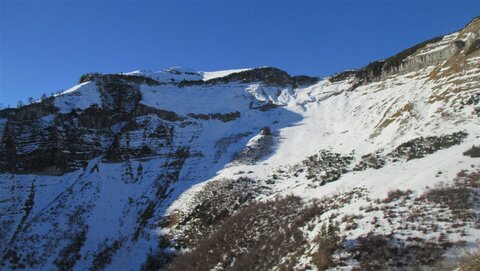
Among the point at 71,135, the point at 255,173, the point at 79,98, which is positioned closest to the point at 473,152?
the point at 255,173

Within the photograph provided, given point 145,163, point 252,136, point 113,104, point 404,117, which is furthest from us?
point 113,104

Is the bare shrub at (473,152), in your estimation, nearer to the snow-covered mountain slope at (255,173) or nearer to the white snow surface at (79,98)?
the snow-covered mountain slope at (255,173)

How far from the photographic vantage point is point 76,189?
38688mm

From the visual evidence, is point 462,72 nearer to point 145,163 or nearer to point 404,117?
point 404,117

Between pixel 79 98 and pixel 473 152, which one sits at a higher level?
pixel 79 98

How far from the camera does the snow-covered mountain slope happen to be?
54.4ft

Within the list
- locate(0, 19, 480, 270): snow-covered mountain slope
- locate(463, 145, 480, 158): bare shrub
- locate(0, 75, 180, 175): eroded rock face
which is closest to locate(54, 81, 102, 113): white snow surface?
locate(0, 19, 480, 270): snow-covered mountain slope

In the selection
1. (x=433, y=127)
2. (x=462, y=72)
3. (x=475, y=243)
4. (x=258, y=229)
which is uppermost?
(x=462, y=72)

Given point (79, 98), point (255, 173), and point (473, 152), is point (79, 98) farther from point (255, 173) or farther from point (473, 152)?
point (473, 152)

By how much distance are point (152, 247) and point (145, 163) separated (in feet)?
54.5

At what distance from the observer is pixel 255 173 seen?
119ft

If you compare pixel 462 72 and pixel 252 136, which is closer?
pixel 462 72

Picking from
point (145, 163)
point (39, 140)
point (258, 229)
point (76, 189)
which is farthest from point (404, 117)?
point (39, 140)

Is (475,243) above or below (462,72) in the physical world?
below
